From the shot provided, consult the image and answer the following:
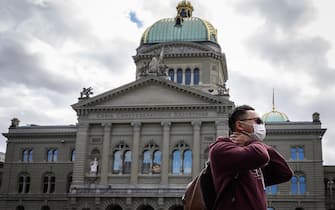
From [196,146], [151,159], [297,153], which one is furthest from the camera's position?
[297,153]

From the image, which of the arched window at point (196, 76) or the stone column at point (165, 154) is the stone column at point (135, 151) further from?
the arched window at point (196, 76)

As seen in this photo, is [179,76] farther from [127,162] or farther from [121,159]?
[121,159]

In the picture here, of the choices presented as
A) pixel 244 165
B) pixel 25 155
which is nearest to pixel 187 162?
pixel 25 155

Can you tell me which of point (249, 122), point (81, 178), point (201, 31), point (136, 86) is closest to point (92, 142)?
point (81, 178)

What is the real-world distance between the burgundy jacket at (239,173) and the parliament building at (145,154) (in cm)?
4457

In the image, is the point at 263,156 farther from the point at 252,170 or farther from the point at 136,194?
the point at 136,194

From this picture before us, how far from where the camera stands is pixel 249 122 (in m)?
5.00

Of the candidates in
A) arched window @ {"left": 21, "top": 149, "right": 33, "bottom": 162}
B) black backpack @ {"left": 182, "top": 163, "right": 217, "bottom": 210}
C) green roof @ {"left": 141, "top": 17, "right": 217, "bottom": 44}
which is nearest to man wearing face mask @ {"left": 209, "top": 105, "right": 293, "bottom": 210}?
black backpack @ {"left": 182, "top": 163, "right": 217, "bottom": 210}

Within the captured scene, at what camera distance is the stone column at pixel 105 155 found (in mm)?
51406

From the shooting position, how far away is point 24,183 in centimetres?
6103

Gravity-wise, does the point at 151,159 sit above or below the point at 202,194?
above

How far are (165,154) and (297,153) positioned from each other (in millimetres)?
14970

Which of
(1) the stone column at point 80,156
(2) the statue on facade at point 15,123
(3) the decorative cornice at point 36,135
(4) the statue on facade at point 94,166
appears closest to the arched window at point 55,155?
(3) the decorative cornice at point 36,135

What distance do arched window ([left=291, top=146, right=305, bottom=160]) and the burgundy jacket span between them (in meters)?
52.3
